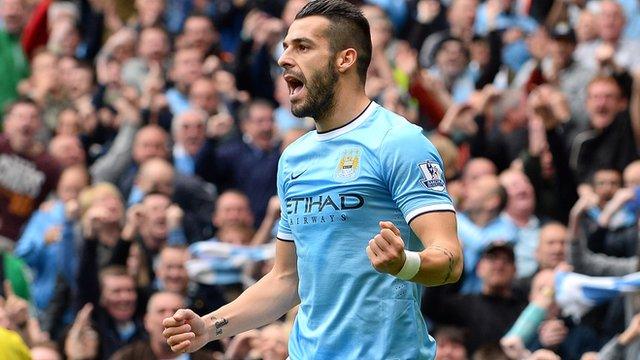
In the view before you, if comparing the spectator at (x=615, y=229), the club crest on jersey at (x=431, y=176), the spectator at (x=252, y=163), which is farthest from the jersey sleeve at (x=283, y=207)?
the spectator at (x=252, y=163)

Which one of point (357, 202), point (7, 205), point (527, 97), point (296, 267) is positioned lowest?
point (7, 205)

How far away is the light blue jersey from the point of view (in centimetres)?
620

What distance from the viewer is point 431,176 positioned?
6141 millimetres

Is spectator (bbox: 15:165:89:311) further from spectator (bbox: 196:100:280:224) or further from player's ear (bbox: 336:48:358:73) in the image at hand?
player's ear (bbox: 336:48:358:73)

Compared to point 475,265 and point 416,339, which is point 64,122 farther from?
point 416,339

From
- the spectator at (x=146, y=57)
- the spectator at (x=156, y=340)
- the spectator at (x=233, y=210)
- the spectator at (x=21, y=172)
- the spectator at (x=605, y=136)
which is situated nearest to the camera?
the spectator at (x=156, y=340)

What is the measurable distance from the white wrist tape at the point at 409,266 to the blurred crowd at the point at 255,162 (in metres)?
4.27

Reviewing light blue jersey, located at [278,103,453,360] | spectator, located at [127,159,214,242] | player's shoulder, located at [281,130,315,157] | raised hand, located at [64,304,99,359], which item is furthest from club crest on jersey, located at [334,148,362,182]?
spectator, located at [127,159,214,242]

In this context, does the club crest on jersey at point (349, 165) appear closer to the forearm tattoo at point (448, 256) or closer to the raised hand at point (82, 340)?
the forearm tattoo at point (448, 256)

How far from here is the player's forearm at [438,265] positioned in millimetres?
5871

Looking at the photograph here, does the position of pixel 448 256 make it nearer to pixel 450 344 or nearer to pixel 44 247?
pixel 450 344

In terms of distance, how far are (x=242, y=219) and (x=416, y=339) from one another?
6.64 meters

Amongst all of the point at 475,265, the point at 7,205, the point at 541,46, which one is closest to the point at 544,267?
the point at 475,265

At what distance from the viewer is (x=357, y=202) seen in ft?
20.5
